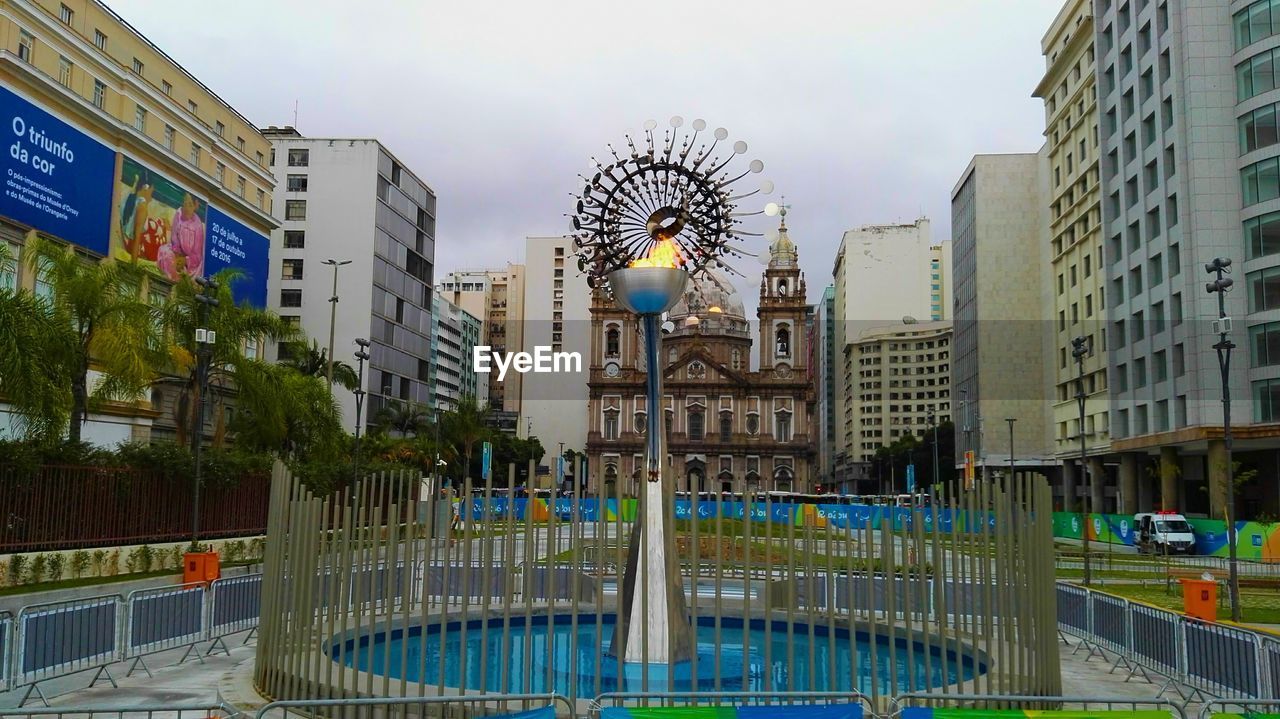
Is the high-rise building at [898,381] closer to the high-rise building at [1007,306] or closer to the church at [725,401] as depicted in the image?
the church at [725,401]

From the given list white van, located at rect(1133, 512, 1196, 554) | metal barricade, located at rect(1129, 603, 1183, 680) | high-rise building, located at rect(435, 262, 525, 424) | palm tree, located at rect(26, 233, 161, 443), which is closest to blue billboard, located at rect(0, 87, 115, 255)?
palm tree, located at rect(26, 233, 161, 443)

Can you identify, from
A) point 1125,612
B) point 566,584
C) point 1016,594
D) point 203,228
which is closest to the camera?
point 1016,594

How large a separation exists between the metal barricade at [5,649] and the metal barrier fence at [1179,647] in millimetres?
12422

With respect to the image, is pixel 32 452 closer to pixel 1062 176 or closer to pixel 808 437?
pixel 1062 176

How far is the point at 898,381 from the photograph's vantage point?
145250 mm

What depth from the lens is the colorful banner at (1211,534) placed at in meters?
35.1

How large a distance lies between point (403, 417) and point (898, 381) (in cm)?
9394

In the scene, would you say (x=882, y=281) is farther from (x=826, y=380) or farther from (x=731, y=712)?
(x=731, y=712)

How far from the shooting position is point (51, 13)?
123 feet

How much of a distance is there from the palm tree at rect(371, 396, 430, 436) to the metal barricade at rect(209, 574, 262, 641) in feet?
151

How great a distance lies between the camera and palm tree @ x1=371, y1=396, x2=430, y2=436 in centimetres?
6456

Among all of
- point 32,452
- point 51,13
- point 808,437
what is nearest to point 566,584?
point 32,452

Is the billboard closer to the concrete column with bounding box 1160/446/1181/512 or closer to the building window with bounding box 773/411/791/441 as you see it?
the concrete column with bounding box 1160/446/1181/512

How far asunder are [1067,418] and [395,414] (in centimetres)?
4168
